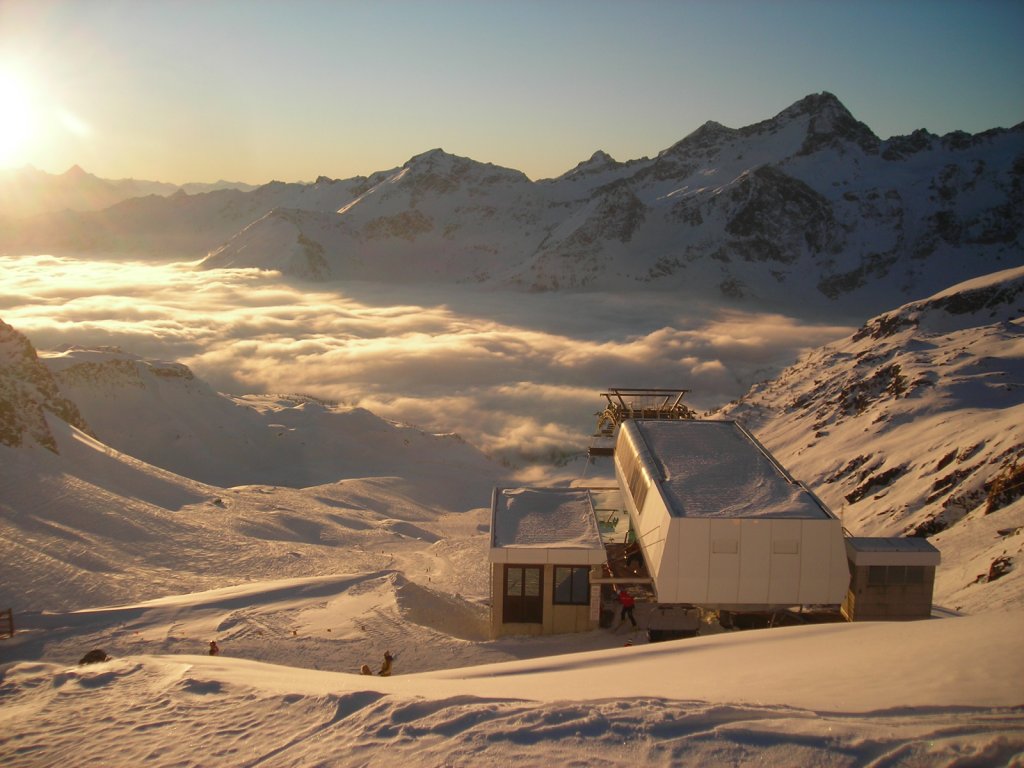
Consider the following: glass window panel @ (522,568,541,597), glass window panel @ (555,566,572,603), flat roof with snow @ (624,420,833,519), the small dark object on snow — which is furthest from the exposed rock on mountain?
flat roof with snow @ (624,420,833,519)

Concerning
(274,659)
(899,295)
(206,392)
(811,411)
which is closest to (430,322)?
(899,295)

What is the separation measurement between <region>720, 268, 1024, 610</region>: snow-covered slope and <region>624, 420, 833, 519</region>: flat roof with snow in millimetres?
4291

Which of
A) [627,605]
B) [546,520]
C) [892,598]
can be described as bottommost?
[627,605]

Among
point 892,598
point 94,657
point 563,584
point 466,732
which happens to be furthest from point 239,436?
point 466,732

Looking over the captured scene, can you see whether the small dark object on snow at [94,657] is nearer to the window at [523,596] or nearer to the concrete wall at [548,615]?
the concrete wall at [548,615]

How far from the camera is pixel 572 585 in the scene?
1745 cm

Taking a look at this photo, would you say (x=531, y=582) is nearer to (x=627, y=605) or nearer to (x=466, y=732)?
(x=627, y=605)

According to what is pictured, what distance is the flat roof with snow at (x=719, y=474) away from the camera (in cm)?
1647

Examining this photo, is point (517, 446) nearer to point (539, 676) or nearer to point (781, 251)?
point (539, 676)

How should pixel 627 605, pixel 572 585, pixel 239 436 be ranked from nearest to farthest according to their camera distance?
pixel 627 605
pixel 572 585
pixel 239 436

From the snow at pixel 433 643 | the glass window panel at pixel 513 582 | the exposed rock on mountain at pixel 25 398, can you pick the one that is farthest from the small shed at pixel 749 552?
the exposed rock on mountain at pixel 25 398

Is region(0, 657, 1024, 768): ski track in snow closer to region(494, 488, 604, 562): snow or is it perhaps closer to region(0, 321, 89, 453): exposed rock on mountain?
region(494, 488, 604, 562): snow

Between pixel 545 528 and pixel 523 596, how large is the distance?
5.73 feet

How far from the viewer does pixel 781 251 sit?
192 m
